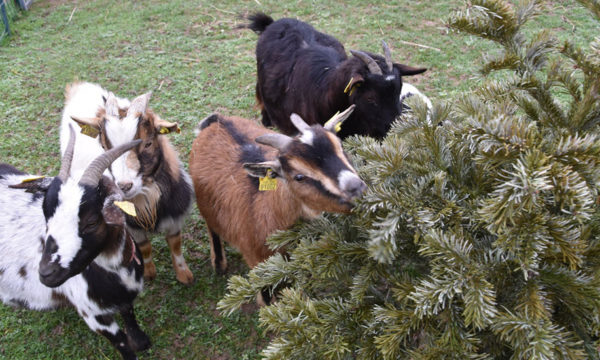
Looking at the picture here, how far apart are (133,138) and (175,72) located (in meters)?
3.86

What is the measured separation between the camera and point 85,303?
3314mm

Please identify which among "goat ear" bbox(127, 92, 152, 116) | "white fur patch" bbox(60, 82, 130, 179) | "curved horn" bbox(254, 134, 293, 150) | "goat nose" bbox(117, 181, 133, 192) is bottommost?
"white fur patch" bbox(60, 82, 130, 179)

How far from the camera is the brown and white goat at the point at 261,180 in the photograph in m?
2.66

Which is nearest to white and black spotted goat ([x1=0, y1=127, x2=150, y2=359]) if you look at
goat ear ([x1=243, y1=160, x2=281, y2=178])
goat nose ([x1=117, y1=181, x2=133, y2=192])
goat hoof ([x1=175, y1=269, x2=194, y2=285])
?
goat nose ([x1=117, y1=181, x2=133, y2=192])

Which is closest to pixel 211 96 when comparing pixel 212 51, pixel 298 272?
pixel 212 51

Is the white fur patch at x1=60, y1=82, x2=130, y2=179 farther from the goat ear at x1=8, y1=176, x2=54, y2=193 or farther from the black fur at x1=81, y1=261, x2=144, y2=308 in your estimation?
the black fur at x1=81, y1=261, x2=144, y2=308

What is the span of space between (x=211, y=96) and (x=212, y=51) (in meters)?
1.47

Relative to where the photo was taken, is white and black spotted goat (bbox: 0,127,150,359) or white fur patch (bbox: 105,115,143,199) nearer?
white and black spotted goat (bbox: 0,127,150,359)

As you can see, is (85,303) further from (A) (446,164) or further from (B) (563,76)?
(B) (563,76)

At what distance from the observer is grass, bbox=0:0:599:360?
384cm

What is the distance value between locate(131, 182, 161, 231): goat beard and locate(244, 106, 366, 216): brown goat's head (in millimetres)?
1273

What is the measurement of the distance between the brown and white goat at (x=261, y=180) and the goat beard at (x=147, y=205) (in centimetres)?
37

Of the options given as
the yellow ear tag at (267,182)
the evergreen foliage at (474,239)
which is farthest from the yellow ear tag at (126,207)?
the evergreen foliage at (474,239)

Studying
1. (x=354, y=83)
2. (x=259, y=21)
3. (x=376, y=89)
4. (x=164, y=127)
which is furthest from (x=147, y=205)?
(x=259, y=21)
